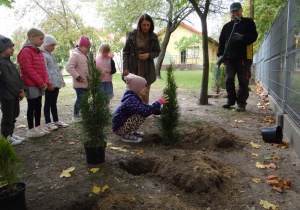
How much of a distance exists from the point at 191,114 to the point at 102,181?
376 cm

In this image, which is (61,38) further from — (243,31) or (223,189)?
(223,189)

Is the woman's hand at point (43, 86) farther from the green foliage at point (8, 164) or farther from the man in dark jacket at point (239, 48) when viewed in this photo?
the man in dark jacket at point (239, 48)

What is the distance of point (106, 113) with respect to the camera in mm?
3004

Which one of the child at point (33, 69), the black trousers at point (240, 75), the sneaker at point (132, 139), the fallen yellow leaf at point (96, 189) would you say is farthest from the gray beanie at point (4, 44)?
the black trousers at point (240, 75)

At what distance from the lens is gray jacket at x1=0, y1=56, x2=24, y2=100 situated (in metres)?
3.71

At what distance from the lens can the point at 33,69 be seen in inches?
163

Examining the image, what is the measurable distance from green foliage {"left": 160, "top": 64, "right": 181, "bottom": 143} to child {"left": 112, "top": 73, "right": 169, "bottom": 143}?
10 cm

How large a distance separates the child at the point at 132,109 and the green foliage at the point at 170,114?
0.33 ft

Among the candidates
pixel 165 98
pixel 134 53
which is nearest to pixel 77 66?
pixel 134 53

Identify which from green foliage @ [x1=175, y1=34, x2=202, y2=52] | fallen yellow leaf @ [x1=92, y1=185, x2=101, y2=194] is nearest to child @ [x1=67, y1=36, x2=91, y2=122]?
fallen yellow leaf @ [x1=92, y1=185, x2=101, y2=194]

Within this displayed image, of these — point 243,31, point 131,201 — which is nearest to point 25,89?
point 131,201

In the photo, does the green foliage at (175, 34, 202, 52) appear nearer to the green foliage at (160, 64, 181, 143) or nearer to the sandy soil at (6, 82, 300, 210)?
the sandy soil at (6, 82, 300, 210)

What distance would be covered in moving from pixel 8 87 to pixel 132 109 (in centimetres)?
193

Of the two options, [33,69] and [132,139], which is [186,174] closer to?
[132,139]
